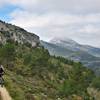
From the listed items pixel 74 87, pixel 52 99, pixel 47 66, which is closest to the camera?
pixel 52 99

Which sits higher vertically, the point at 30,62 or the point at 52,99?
the point at 30,62

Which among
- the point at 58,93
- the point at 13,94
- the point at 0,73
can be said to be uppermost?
the point at 0,73

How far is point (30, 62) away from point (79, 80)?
33.3 meters

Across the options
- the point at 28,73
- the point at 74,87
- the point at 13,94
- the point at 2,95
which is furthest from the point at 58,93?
the point at 2,95

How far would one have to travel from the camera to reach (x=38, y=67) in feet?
582

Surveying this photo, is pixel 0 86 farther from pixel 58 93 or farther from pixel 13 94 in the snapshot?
pixel 58 93

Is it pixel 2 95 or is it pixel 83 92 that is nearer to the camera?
pixel 2 95

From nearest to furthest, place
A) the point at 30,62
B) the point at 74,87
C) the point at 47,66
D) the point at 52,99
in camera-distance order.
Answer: the point at 52,99 < the point at 74,87 < the point at 30,62 < the point at 47,66

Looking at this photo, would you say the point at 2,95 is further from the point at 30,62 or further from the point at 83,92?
the point at 30,62

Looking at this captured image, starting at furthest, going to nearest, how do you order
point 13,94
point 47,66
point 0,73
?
point 47,66
point 13,94
point 0,73

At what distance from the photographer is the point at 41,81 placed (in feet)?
597

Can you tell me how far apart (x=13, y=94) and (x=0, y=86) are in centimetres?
1939

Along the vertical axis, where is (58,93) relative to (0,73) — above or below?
below

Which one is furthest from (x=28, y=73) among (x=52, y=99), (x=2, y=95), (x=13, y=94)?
(x=2, y=95)
